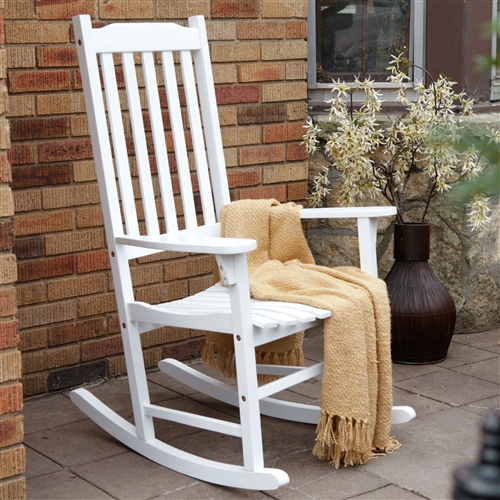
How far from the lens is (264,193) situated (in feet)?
9.70

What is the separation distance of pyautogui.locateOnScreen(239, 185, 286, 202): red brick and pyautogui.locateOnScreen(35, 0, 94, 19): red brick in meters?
0.83

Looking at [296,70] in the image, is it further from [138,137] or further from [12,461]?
[12,461]

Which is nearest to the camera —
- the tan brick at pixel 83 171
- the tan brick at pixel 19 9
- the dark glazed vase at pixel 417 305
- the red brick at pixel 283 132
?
the tan brick at pixel 19 9

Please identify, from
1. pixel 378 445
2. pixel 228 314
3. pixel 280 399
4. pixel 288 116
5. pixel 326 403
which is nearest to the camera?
pixel 228 314

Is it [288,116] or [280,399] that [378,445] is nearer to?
[280,399]

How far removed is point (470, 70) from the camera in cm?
300

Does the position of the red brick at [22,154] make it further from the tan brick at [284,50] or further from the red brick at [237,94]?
the tan brick at [284,50]

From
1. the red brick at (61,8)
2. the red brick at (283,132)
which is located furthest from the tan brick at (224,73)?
the red brick at (61,8)

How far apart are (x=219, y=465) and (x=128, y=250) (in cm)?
60

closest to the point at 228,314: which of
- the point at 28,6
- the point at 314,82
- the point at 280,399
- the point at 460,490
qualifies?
the point at 280,399

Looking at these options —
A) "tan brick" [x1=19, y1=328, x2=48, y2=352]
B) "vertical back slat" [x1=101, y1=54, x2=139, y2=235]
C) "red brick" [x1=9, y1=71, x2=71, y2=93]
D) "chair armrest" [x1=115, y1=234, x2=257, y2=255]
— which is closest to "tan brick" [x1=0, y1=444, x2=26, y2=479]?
"chair armrest" [x1=115, y1=234, x2=257, y2=255]

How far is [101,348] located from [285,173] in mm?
962

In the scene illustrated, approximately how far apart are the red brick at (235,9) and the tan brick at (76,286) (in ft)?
3.25

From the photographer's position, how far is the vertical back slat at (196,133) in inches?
90.8
